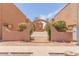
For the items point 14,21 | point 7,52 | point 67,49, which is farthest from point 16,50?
point 67,49

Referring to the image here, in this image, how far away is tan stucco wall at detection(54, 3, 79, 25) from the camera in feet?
11.5

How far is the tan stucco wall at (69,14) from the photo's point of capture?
3516 mm

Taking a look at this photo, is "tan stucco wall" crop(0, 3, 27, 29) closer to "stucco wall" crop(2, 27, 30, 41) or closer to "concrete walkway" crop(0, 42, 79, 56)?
"stucco wall" crop(2, 27, 30, 41)

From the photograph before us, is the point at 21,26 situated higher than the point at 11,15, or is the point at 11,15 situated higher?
the point at 11,15

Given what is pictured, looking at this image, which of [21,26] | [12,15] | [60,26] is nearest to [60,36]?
[60,26]

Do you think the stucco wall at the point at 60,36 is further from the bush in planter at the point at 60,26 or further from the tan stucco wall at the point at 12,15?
the tan stucco wall at the point at 12,15

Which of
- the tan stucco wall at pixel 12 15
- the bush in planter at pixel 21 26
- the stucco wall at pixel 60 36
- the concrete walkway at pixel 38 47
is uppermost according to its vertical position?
the tan stucco wall at pixel 12 15

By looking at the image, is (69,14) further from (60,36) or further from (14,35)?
(14,35)

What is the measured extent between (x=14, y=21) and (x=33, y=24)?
0.22 metres

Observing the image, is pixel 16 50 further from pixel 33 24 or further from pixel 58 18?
pixel 58 18

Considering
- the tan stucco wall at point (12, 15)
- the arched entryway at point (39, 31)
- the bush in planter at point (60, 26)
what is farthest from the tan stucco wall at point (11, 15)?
the bush in planter at point (60, 26)

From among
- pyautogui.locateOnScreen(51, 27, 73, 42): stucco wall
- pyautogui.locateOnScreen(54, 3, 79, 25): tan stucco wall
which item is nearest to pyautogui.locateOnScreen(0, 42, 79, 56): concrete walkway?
pyautogui.locateOnScreen(51, 27, 73, 42): stucco wall

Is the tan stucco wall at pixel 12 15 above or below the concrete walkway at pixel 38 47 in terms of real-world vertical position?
above

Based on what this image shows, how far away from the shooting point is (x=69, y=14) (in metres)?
3.54
